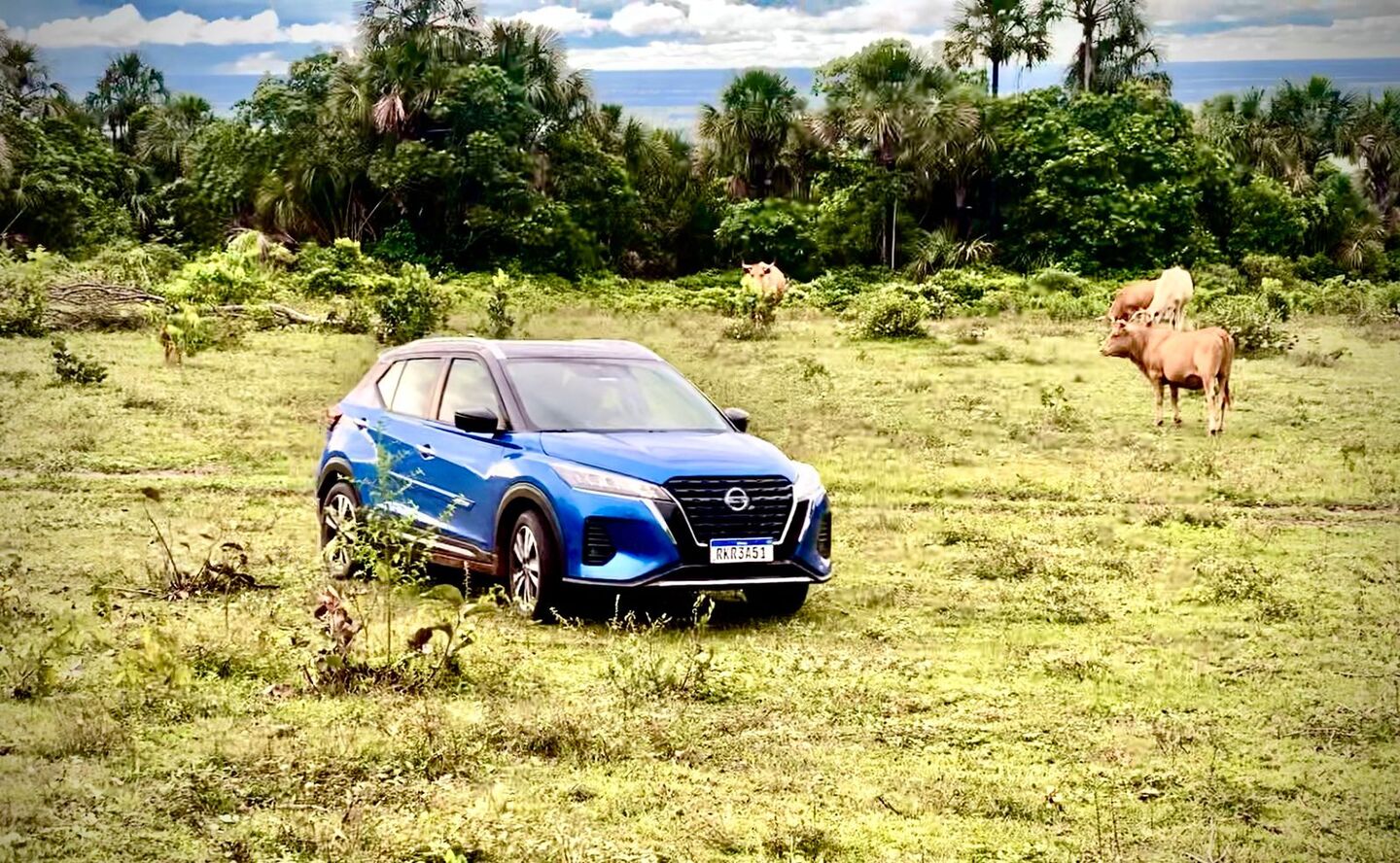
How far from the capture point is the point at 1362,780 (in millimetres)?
6652

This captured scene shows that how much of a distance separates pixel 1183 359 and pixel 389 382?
11.0m

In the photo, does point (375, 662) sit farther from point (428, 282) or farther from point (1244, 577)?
point (428, 282)

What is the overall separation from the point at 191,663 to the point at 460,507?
2.26m

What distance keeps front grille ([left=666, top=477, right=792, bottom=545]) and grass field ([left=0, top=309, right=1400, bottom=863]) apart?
21.0 inches

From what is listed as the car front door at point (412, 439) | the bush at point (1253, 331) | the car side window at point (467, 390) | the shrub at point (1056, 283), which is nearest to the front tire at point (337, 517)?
the car front door at point (412, 439)

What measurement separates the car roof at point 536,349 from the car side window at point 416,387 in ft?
0.22

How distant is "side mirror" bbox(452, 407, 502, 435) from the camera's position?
9719mm

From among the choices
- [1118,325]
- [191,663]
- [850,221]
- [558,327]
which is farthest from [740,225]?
[191,663]

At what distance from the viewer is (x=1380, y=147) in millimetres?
36125

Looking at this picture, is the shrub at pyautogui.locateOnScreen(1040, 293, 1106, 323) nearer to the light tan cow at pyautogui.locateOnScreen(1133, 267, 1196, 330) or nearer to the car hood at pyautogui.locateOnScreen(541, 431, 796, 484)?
the light tan cow at pyautogui.locateOnScreen(1133, 267, 1196, 330)

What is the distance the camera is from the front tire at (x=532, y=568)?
9133mm

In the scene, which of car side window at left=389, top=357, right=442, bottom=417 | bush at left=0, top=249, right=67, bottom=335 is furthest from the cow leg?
bush at left=0, top=249, right=67, bottom=335

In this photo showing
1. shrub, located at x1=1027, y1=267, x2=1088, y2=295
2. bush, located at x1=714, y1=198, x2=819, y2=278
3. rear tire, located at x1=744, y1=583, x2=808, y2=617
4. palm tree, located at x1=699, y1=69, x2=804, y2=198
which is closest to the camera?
rear tire, located at x1=744, y1=583, x2=808, y2=617

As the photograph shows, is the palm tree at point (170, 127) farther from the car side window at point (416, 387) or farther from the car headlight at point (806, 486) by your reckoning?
the car headlight at point (806, 486)
